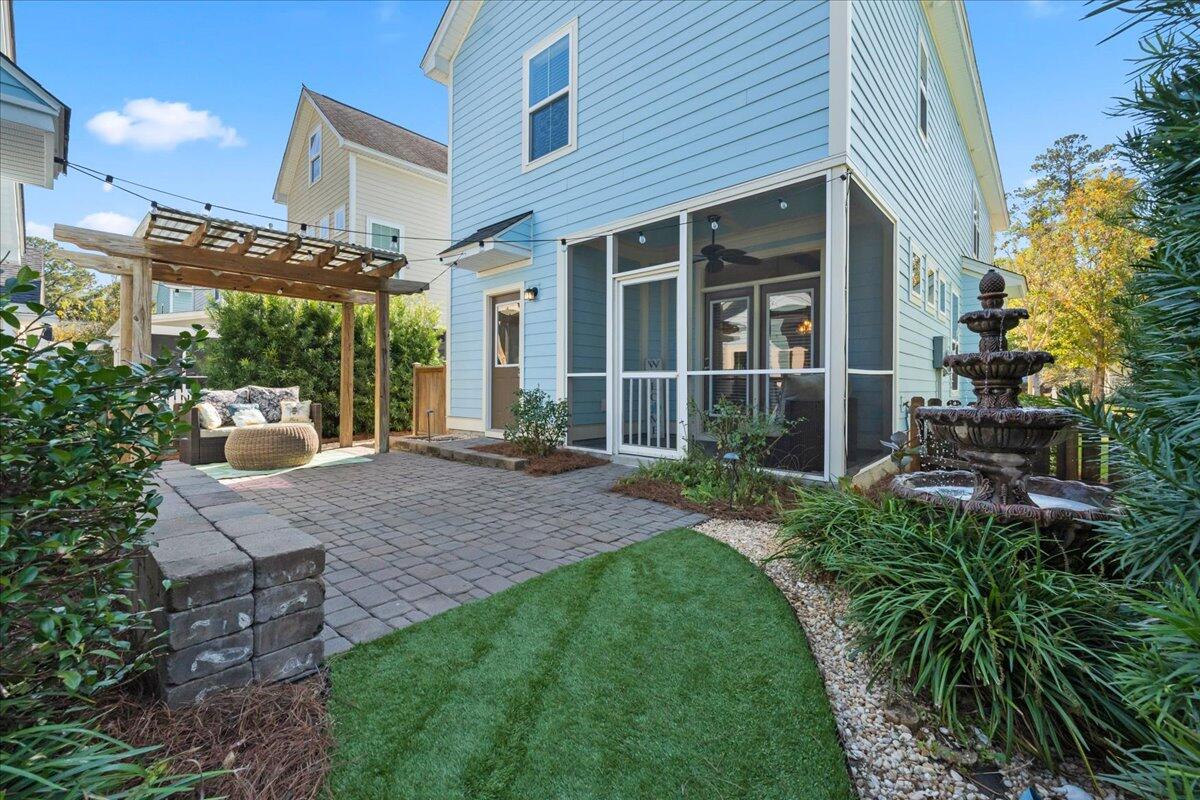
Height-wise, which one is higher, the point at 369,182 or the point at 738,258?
the point at 369,182

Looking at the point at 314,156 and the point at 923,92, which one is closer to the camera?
the point at 923,92

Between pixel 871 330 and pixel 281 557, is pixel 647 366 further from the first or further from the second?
pixel 281 557

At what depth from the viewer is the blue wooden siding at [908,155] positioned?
208 inches

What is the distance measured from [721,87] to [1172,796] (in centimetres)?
623

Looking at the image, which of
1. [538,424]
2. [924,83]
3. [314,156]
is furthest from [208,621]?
[314,156]

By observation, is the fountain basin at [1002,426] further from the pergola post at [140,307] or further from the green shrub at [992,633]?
the pergola post at [140,307]

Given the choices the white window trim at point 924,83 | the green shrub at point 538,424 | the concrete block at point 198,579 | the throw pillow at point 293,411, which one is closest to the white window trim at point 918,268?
the white window trim at point 924,83

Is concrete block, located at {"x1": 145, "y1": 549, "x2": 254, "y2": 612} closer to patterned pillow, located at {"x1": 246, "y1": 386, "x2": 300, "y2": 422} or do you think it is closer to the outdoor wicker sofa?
the outdoor wicker sofa

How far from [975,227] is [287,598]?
15725 millimetres

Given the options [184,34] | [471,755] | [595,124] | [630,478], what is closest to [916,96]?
[595,124]

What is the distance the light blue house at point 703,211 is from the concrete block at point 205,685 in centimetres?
465

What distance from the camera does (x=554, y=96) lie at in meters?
7.50

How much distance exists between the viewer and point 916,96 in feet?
24.0

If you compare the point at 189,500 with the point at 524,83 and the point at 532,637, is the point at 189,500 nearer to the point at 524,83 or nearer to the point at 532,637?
the point at 532,637
